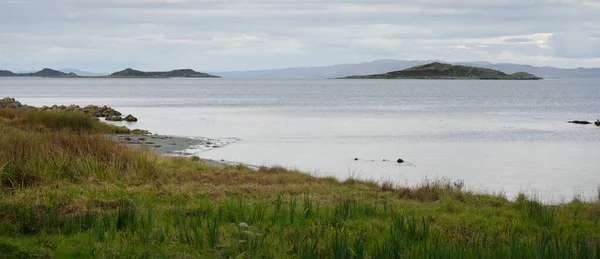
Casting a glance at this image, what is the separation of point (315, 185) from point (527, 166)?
1610 cm

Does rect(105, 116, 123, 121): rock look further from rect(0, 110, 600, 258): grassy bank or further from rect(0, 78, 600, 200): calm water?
rect(0, 110, 600, 258): grassy bank

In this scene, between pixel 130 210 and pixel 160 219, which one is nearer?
pixel 130 210

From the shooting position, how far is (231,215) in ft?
40.2

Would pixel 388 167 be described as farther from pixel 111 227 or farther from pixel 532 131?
pixel 532 131

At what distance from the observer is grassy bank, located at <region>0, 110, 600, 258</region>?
944 cm

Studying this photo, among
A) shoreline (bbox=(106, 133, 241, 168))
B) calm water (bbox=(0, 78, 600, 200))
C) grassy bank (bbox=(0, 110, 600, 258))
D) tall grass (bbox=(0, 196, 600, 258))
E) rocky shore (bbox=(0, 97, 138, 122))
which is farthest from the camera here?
rocky shore (bbox=(0, 97, 138, 122))

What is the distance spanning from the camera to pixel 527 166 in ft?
104

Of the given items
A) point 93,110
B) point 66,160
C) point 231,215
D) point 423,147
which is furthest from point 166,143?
point 93,110

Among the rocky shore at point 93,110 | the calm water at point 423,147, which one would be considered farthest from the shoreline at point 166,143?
the rocky shore at point 93,110

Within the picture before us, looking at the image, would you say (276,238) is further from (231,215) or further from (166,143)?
(166,143)

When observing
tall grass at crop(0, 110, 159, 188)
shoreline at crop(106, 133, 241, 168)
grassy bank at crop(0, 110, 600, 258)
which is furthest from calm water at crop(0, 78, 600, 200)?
tall grass at crop(0, 110, 159, 188)

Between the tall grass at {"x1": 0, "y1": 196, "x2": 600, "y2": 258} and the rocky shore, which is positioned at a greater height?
the tall grass at {"x1": 0, "y1": 196, "x2": 600, "y2": 258}

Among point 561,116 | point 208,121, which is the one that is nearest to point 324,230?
point 208,121

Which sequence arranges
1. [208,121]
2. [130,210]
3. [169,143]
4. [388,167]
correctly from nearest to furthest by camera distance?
1. [130,210]
2. [388,167]
3. [169,143]
4. [208,121]
